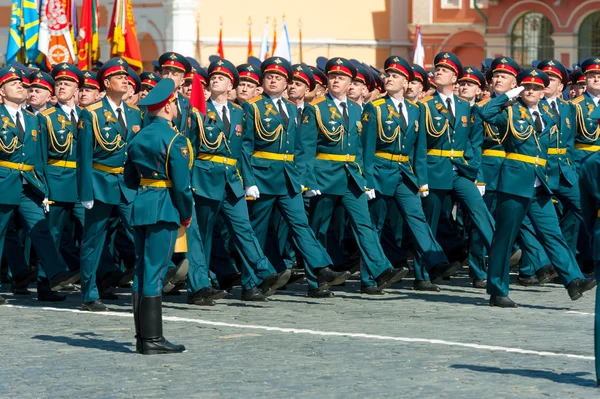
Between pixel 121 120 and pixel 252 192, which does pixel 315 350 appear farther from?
pixel 121 120

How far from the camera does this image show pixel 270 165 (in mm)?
13938

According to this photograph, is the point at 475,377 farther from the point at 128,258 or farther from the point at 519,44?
the point at 519,44

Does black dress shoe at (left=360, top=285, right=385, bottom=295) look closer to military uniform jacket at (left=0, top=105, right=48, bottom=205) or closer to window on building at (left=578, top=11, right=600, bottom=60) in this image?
military uniform jacket at (left=0, top=105, right=48, bottom=205)

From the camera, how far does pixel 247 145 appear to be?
1388 cm

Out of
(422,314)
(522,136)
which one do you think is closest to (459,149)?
(522,136)

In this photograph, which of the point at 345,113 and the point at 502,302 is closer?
the point at 502,302

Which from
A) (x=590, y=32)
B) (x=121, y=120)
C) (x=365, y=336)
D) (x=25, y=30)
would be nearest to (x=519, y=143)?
(x=365, y=336)

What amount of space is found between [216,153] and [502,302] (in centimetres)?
257

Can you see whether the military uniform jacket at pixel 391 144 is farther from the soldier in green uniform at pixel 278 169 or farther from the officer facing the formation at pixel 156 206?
the officer facing the formation at pixel 156 206

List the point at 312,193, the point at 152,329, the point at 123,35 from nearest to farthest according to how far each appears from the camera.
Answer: the point at 152,329, the point at 312,193, the point at 123,35

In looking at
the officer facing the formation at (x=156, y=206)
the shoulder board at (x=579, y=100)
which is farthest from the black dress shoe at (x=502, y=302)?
the officer facing the formation at (x=156, y=206)

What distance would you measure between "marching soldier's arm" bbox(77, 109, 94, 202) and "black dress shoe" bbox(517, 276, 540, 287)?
13.6 feet

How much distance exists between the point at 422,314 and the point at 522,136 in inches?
66.0

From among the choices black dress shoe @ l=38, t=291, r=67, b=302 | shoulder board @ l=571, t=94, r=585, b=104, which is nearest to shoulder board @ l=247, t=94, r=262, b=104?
black dress shoe @ l=38, t=291, r=67, b=302
